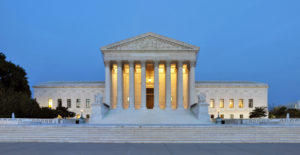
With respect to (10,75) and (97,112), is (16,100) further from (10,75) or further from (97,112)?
(10,75)

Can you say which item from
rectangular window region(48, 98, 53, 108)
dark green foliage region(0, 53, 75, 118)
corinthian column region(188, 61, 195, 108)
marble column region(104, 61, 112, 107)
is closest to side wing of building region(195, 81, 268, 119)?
corinthian column region(188, 61, 195, 108)

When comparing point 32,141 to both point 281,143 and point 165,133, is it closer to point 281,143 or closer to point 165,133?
point 165,133

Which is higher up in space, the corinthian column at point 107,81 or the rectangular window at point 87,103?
the corinthian column at point 107,81

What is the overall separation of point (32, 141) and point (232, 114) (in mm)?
49286

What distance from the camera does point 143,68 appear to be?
43312 millimetres

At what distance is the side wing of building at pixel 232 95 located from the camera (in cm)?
5675

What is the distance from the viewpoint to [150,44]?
43062 millimetres

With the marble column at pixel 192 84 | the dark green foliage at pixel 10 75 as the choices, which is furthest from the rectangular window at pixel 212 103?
the dark green foliage at pixel 10 75

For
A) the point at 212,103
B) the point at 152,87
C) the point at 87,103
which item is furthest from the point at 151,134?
the point at 212,103

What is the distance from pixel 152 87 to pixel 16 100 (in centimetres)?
2854

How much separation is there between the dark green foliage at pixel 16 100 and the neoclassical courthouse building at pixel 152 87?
942 cm

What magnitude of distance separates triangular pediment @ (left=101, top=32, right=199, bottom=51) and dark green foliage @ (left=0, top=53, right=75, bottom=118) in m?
16.0

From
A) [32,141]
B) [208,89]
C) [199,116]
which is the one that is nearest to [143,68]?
[199,116]

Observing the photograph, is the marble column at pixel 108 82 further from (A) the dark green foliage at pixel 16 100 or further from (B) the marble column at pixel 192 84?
(B) the marble column at pixel 192 84
